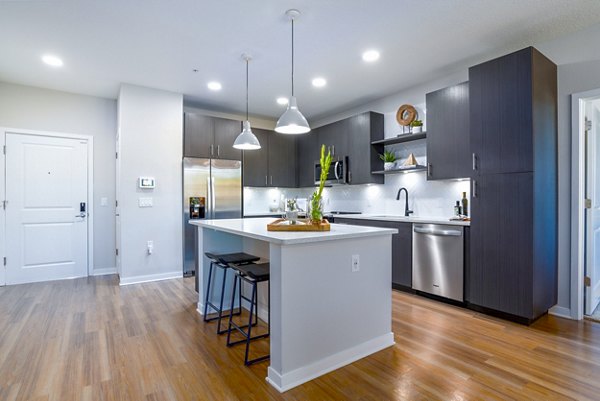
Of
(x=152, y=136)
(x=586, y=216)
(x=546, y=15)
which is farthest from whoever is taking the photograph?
(x=152, y=136)

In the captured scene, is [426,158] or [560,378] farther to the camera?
[426,158]

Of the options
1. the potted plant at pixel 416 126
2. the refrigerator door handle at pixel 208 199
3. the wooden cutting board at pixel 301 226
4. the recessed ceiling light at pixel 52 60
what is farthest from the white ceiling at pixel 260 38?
the wooden cutting board at pixel 301 226

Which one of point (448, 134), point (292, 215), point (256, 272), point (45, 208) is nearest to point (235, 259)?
point (256, 272)

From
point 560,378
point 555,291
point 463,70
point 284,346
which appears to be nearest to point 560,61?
point 463,70

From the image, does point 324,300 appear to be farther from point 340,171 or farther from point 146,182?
point 146,182

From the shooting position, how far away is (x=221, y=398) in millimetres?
1853

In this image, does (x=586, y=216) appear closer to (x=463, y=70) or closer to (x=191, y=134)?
(x=463, y=70)

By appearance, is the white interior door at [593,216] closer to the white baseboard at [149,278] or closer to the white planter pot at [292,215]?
the white planter pot at [292,215]

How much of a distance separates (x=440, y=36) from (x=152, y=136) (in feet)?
12.7

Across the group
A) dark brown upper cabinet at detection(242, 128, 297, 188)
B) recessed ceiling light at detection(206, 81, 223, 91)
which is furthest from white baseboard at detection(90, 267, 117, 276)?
recessed ceiling light at detection(206, 81, 223, 91)

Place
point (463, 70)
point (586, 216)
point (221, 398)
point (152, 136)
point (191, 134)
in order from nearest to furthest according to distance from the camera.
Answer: point (221, 398) < point (586, 216) < point (463, 70) < point (152, 136) < point (191, 134)

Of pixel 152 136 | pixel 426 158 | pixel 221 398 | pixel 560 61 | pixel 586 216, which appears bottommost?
pixel 221 398

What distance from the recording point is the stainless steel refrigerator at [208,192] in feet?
16.0

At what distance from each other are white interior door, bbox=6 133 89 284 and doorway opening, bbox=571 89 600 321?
6115 millimetres
